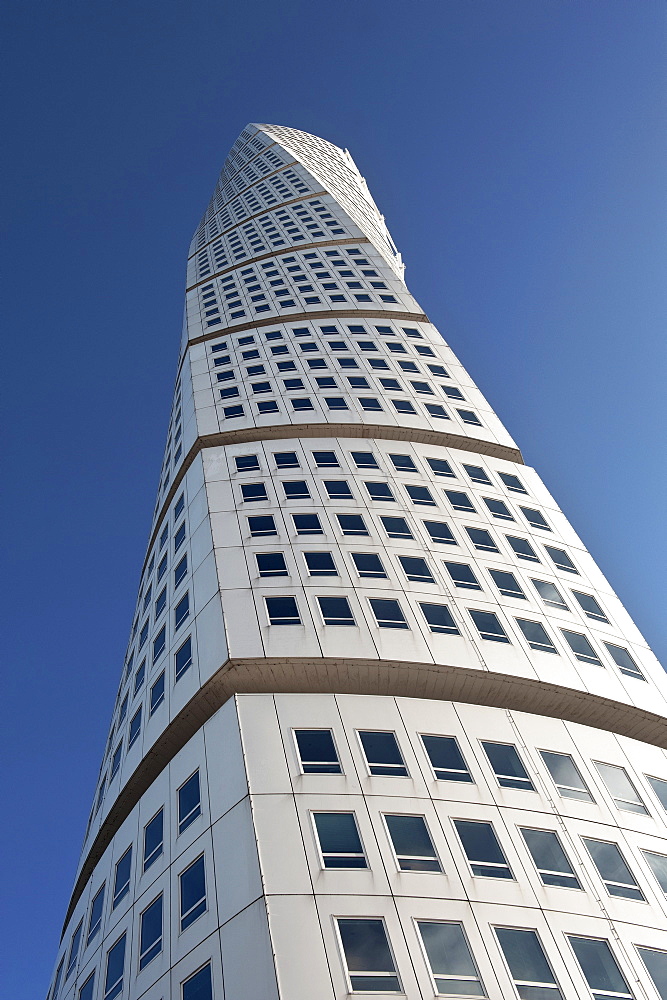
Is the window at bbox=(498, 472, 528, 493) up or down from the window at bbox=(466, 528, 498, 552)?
up

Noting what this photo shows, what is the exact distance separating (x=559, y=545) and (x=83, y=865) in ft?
60.5

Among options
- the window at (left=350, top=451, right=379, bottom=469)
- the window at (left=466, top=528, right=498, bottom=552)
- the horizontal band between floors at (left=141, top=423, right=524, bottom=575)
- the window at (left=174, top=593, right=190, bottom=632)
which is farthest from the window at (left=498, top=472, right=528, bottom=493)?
the window at (left=174, top=593, right=190, bottom=632)

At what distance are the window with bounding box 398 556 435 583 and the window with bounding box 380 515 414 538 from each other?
1258 millimetres

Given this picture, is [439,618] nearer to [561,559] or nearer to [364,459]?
[561,559]

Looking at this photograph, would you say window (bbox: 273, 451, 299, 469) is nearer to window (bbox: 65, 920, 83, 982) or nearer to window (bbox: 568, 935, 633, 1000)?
window (bbox: 65, 920, 83, 982)

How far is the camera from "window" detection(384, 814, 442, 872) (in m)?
18.4

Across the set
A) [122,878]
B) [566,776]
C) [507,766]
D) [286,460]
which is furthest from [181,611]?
[566,776]

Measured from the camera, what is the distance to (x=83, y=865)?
2706 cm

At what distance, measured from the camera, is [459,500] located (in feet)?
105

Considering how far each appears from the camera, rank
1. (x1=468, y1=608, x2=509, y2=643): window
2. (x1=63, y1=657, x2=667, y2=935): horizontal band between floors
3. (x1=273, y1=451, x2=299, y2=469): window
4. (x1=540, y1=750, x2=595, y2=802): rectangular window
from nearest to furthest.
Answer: (x1=540, y1=750, x2=595, y2=802): rectangular window, (x1=63, y1=657, x2=667, y2=935): horizontal band between floors, (x1=468, y1=608, x2=509, y2=643): window, (x1=273, y1=451, x2=299, y2=469): window

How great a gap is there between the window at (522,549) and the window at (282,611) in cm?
859

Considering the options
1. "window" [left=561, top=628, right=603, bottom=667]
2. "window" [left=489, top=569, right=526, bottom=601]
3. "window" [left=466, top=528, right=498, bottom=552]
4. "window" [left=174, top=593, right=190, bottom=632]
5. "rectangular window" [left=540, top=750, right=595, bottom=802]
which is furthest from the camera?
"window" [left=466, top=528, right=498, bottom=552]

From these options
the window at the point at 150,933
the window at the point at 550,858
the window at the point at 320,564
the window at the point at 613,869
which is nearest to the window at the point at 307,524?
the window at the point at 320,564

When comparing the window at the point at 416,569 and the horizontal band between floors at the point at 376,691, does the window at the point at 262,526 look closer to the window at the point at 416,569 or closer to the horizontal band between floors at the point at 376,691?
the window at the point at 416,569
